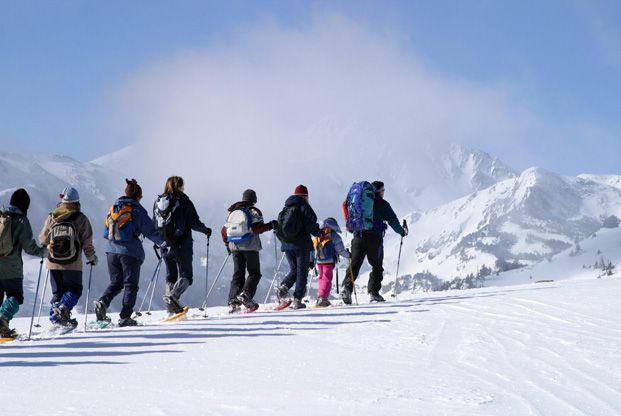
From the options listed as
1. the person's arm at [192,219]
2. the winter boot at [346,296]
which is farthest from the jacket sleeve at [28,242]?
the winter boot at [346,296]

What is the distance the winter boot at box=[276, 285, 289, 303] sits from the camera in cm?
1396

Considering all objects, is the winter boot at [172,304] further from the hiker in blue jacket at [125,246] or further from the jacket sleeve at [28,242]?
the jacket sleeve at [28,242]

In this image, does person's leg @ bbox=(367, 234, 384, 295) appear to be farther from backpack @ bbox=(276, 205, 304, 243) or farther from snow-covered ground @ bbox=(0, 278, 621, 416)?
snow-covered ground @ bbox=(0, 278, 621, 416)

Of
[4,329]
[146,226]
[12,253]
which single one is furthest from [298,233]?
[4,329]

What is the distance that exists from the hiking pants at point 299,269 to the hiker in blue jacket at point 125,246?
327 cm

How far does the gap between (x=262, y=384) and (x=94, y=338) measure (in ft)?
13.4

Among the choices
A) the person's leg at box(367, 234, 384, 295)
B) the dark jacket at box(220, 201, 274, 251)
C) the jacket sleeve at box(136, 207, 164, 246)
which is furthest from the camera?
the person's leg at box(367, 234, 384, 295)

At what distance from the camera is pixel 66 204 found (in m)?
9.83

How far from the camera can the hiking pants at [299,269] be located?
13336 millimetres

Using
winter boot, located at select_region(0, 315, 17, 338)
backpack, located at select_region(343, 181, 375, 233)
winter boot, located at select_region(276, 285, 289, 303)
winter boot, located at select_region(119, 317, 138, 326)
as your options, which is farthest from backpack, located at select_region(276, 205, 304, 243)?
winter boot, located at select_region(0, 315, 17, 338)

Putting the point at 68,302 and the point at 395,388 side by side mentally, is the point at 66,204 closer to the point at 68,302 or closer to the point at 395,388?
the point at 68,302

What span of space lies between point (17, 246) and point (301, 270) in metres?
5.64

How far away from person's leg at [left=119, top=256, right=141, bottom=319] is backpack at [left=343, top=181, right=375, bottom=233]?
5015mm

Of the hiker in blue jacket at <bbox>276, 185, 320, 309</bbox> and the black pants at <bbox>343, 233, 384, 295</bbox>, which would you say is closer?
the hiker in blue jacket at <bbox>276, 185, 320, 309</bbox>
